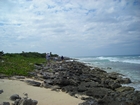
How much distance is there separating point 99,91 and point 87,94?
86cm

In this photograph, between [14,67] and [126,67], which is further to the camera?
→ [126,67]

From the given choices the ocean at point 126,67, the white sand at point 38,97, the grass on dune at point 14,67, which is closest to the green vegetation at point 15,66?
the grass on dune at point 14,67

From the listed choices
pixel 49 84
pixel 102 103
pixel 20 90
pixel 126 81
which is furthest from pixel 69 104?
pixel 126 81


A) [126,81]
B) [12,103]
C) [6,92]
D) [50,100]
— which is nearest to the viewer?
[12,103]

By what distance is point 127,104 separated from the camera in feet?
20.6

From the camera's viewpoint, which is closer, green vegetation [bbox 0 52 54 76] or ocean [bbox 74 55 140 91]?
green vegetation [bbox 0 52 54 76]

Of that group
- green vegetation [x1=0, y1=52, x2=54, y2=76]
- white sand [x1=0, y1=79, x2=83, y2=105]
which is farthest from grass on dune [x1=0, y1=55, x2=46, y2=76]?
white sand [x1=0, y1=79, x2=83, y2=105]

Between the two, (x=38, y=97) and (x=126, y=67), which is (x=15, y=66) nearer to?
(x=38, y=97)

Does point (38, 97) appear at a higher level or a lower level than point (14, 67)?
lower

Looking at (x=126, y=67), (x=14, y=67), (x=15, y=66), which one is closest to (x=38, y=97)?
(x=14, y=67)

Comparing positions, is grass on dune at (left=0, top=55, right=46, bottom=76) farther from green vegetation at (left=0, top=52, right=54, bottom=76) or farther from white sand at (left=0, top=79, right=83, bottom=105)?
white sand at (left=0, top=79, right=83, bottom=105)

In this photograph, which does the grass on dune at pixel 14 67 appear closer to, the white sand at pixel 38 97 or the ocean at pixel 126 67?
the white sand at pixel 38 97

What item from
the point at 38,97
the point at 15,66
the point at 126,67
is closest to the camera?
the point at 38,97

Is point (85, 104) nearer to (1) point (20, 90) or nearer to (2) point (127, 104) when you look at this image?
(2) point (127, 104)
